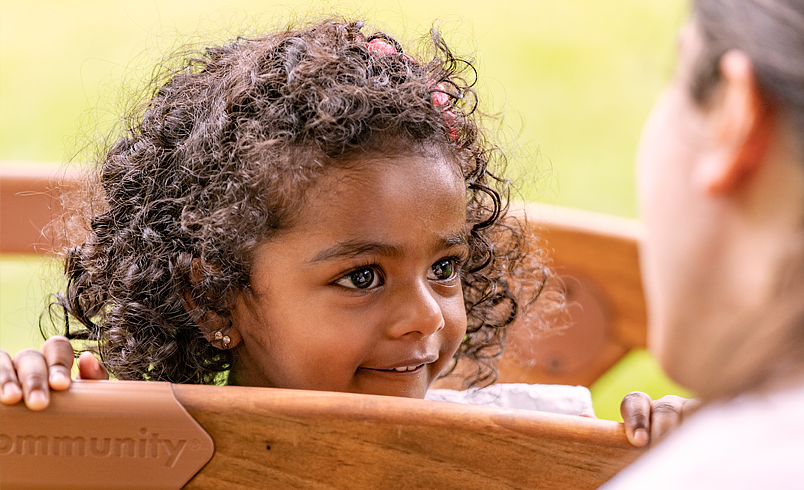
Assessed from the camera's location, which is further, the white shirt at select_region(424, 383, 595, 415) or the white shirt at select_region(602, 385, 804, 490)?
the white shirt at select_region(424, 383, 595, 415)

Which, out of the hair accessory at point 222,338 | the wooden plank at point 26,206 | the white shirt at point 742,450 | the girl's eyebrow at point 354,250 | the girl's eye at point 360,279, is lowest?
the wooden plank at point 26,206

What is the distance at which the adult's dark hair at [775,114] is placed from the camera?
0.40 meters

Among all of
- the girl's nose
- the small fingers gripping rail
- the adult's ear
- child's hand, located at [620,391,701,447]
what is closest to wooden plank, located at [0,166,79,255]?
the adult's ear

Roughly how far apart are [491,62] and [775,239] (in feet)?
9.55

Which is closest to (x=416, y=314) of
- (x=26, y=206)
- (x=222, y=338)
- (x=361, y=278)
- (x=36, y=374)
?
(x=361, y=278)

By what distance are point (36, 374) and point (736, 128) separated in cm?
53

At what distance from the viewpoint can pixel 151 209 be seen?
1011mm

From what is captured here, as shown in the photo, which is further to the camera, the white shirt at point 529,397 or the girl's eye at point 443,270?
the white shirt at point 529,397

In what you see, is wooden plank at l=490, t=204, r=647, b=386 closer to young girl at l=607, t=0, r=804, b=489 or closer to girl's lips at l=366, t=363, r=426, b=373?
girl's lips at l=366, t=363, r=426, b=373

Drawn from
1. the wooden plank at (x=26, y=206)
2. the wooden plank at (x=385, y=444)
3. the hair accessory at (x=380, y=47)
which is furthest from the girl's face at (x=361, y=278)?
the wooden plank at (x=26, y=206)

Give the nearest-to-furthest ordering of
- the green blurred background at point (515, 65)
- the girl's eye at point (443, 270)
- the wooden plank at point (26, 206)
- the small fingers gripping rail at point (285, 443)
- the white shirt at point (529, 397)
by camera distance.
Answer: the small fingers gripping rail at point (285, 443) < the girl's eye at point (443, 270) < the white shirt at point (529, 397) < the wooden plank at point (26, 206) < the green blurred background at point (515, 65)

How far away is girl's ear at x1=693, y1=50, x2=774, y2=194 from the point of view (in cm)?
42

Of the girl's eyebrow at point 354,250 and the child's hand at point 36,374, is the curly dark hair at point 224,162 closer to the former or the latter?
the girl's eyebrow at point 354,250

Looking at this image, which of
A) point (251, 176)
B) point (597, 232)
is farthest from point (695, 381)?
point (597, 232)
